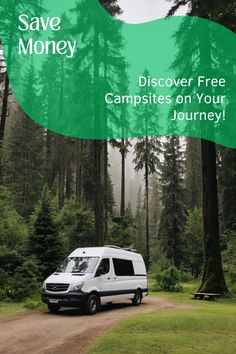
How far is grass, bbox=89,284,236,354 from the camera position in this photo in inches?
329

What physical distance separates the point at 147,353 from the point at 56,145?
34.7m

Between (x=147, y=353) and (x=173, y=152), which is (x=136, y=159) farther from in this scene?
(x=147, y=353)

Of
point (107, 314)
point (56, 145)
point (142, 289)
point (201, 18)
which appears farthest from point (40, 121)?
point (107, 314)

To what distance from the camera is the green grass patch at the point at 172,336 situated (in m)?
8.36

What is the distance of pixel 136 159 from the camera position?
43.5 m

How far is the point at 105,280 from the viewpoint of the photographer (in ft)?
50.3

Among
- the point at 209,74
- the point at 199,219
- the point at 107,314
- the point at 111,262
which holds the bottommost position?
the point at 107,314

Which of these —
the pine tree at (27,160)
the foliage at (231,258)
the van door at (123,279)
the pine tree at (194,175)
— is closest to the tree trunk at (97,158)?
the van door at (123,279)

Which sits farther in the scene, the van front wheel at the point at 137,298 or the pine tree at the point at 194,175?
the pine tree at the point at 194,175

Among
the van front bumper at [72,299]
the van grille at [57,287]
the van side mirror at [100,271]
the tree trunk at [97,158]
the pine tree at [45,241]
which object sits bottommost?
the van front bumper at [72,299]

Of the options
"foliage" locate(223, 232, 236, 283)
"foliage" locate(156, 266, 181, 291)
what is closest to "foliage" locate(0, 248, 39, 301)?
"foliage" locate(156, 266, 181, 291)

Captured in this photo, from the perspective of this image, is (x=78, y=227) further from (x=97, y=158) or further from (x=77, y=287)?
(x=77, y=287)

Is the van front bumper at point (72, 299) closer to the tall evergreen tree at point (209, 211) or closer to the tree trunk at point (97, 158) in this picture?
the tree trunk at point (97, 158)

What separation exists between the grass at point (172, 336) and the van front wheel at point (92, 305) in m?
2.63
